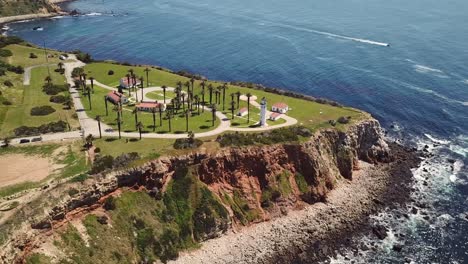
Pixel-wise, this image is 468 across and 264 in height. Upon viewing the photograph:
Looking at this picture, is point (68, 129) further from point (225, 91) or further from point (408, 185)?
point (408, 185)

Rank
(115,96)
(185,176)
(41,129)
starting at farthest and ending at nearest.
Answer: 1. (115,96)
2. (41,129)
3. (185,176)

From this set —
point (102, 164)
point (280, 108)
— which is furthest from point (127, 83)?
point (102, 164)

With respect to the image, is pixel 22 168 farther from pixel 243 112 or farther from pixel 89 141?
pixel 243 112

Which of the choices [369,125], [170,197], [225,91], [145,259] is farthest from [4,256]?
[369,125]

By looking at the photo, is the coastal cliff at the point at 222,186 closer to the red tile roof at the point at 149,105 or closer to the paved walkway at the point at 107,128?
the paved walkway at the point at 107,128

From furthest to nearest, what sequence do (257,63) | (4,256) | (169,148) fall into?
(257,63) → (169,148) → (4,256)

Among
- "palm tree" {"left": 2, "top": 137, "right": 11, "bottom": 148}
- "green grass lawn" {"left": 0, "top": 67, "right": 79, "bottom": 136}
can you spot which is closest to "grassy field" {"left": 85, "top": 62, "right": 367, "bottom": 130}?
"green grass lawn" {"left": 0, "top": 67, "right": 79, "bottom": 136}

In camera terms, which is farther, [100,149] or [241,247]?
[100,149]
